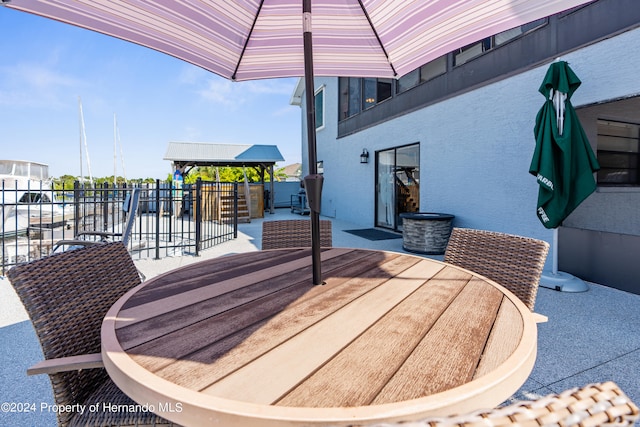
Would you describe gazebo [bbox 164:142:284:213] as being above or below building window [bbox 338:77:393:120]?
below

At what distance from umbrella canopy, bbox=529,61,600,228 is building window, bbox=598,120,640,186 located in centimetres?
211

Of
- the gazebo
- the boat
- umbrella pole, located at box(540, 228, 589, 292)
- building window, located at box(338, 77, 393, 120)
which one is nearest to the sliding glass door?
building window, located at box(338, 77, 393, 120)

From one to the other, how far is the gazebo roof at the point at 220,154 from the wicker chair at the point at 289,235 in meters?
11.7

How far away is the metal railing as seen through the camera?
4.57 metres

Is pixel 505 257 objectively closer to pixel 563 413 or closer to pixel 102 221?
pixel 563 413

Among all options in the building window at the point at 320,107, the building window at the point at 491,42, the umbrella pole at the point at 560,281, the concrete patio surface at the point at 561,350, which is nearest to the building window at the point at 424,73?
the building window at the point at 491,42

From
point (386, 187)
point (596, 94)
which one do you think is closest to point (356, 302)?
point (596, 94)

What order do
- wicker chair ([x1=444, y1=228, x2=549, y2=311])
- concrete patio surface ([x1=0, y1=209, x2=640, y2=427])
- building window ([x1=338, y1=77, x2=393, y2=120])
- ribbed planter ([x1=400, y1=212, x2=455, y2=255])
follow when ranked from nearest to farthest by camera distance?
wicker chair ([x1=444, y1=228, x2=549, y2=311]) → concrete patio surface ([x1=0, y1=209, x2=640, y2=427]) → ribbed planter ([x1=400, y1=212, x2=455, y2=255]) → building window ([x1=338, y1=77, x2=393, y2=120])

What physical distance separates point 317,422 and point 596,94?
4643mm

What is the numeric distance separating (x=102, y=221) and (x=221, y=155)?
8.30 meters

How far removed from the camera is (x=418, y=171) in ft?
22.0

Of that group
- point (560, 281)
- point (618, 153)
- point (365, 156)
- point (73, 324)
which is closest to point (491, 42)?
point (618, 153)

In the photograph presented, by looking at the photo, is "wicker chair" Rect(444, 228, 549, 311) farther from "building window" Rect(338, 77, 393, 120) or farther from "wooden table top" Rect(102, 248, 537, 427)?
"building window" Rect(338, 77, 393, 120)

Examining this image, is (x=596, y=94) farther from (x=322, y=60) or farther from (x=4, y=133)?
(x=4, y=133)
